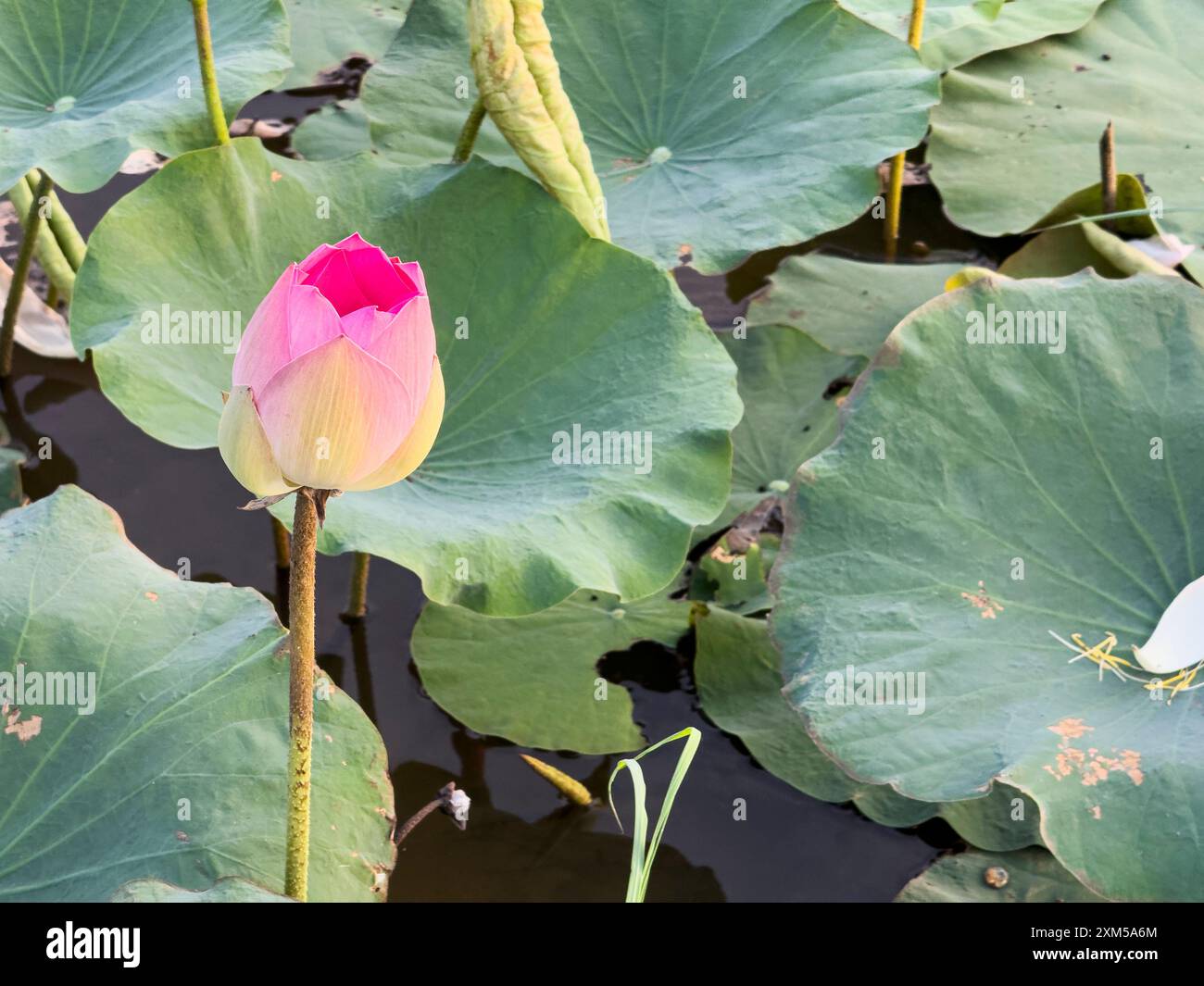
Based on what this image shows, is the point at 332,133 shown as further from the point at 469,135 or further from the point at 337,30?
the point at 469,135

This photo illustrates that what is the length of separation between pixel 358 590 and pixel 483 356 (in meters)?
0.49

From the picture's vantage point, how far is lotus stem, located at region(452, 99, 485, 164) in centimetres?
215

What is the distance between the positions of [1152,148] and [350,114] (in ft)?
5.75

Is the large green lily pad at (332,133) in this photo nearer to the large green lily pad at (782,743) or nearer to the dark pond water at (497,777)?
the dark pond water at (497,777)

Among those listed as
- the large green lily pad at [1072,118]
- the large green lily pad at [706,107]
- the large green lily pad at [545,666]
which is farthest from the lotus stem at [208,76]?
the large green lily pad at [1072,118]

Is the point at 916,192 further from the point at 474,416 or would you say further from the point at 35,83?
the point at 35,83

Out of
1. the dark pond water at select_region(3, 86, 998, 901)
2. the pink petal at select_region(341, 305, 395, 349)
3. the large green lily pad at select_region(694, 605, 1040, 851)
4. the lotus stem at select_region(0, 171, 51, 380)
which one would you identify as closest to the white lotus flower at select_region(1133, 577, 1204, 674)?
the large green lily pad at select_region(694, 605, 1040, 851)

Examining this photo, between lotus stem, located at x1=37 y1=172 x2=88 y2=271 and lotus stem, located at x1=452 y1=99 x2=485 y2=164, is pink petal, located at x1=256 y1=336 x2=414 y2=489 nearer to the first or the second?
lotus stem, located at x1=452 y1=99 x2=485 y2=164

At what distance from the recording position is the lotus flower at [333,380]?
100 centimetres

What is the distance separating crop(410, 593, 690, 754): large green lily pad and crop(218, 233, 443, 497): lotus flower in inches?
38.5

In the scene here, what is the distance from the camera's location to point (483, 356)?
197 centimetres

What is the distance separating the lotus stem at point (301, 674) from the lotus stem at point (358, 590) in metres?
0.94

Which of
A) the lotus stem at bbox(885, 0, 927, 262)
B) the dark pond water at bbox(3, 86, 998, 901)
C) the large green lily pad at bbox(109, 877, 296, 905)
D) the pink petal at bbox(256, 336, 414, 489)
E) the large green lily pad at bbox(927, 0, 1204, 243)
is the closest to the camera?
the pink petal at bbox(256, 336, 414, 489)
